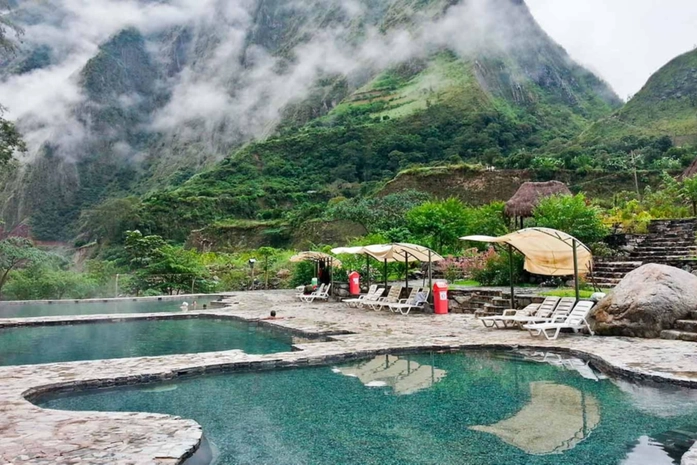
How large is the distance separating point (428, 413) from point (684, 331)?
189 inches

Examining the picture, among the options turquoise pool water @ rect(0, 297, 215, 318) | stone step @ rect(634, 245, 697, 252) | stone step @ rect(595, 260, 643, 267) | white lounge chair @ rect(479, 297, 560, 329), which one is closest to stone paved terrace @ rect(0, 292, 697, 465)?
white lounge chair @ rect(479, 297, 560, 329)

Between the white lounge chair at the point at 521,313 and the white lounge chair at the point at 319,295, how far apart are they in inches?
291

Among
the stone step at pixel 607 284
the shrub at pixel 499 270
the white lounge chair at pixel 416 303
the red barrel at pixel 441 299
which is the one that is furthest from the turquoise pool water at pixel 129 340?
the stone step at pixel 607 284

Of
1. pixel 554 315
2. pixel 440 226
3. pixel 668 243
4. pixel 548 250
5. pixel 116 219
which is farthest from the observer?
pixel 116 219

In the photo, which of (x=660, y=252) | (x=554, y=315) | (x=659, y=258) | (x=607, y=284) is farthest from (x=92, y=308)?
(x=660, y=252)

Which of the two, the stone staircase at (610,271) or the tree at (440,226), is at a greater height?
the tree at (440,226)

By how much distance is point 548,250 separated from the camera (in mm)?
9875

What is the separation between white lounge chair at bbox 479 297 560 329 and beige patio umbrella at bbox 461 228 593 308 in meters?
0.62

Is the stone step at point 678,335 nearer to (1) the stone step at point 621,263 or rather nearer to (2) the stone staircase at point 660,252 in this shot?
(2) the stone staircase at point 660,252

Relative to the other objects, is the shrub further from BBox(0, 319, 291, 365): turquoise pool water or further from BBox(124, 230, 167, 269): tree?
BBox(124, 230, 167, 269): tree

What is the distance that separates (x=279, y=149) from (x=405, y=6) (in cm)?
6059

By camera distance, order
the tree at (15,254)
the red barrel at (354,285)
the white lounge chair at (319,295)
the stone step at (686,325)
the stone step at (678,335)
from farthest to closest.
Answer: the tree at (15,254) → the red barrel at (354,285) → the white lounge chair at (319,295) → the stone step at (686,325) → the stone step at (678,335)

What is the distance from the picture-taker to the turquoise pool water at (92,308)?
15.5 meters

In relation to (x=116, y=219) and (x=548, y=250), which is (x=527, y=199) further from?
(x=116, y=219)
